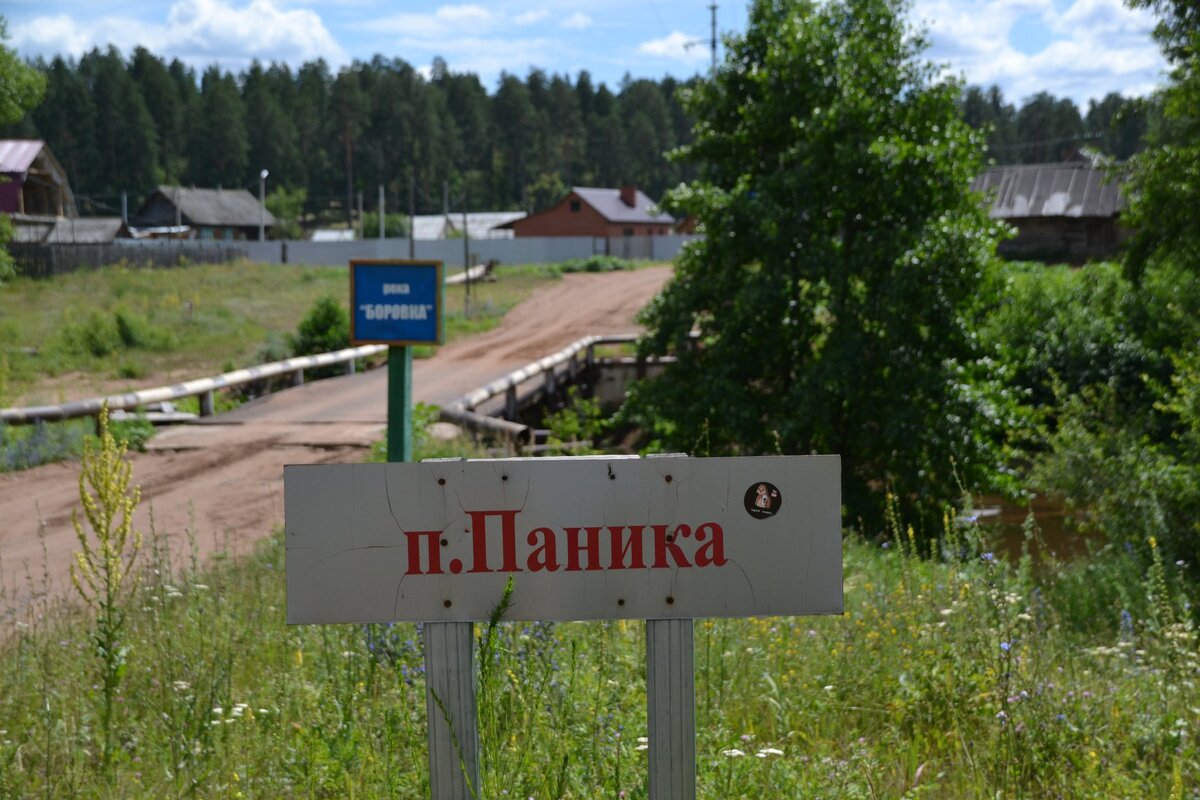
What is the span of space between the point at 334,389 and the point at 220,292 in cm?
2238

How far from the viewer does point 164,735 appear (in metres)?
4.03

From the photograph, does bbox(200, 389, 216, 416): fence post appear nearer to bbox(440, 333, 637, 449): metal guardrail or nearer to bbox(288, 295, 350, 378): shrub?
bbox(440, 333, 637, 449): metal guardrail

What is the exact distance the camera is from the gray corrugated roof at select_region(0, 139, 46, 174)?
53828mm

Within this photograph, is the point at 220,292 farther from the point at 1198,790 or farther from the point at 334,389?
the point at 1198,790

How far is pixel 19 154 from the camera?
55.5 metres

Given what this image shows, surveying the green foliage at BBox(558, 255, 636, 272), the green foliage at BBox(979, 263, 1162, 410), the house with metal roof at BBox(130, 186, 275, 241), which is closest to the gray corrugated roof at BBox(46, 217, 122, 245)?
the house with metal roof at BBox(130, 186, 275, 241)

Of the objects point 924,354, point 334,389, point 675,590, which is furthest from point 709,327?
point 675,590

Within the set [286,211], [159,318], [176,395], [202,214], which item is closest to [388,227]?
[202,214]

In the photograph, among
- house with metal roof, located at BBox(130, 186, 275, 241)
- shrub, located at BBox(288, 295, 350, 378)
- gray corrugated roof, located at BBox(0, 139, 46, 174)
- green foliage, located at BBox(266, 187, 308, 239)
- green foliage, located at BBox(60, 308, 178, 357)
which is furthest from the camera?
green foliage, located at BBox(266, 187, 308, 239)

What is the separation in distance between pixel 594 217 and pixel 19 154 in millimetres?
33804

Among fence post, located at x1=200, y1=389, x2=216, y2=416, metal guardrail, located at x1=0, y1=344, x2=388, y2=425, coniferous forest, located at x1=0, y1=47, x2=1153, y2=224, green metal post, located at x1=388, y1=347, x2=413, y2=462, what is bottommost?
fence post, located at x1=200, y1=389, x2=216, y2=416

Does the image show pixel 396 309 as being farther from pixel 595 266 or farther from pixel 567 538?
pixel 595 266

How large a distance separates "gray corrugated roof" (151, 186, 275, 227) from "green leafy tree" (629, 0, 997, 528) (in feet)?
224

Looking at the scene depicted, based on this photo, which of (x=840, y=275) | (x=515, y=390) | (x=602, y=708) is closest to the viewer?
(x=602, y=708)
